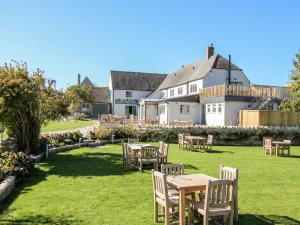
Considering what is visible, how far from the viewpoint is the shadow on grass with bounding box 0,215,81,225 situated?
7188 mm

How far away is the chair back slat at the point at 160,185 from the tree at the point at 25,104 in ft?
29.3

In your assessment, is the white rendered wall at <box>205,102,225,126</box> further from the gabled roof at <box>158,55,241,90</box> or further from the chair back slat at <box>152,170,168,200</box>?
the chair back slat at <box>152,170,168,200</box>

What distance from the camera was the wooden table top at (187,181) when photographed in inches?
273

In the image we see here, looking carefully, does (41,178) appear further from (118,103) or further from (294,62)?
(118,103)

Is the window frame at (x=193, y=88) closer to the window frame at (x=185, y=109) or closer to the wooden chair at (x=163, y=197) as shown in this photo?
the window frame at (x=185, y=109)

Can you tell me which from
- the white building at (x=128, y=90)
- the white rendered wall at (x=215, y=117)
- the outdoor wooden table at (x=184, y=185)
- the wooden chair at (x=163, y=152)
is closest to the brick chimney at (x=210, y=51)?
the white rendered wall at (x=215, y=117)

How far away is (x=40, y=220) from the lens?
7336mm

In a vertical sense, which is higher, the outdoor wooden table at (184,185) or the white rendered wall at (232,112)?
the white rendered wall at (232,112)

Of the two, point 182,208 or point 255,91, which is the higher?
point 255,91

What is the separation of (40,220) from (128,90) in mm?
55548

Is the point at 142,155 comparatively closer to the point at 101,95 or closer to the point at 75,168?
the point at 75,168

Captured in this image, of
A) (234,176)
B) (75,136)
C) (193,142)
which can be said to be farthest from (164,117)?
(234,176)

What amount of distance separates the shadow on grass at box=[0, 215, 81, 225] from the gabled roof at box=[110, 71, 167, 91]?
54.3 m

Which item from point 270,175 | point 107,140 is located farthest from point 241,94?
point 270,175
